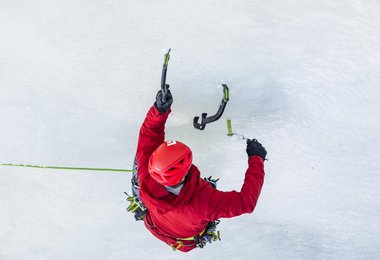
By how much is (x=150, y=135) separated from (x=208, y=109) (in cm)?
56

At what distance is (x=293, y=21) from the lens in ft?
8.90

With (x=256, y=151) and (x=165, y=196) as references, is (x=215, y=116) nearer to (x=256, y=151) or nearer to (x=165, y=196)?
(x=256, y=151)

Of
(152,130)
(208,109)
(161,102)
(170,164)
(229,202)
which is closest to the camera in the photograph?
(170,164)

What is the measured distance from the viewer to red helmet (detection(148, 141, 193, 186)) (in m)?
2.02

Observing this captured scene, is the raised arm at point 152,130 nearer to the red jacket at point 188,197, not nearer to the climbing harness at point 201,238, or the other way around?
the red jacket at point 188,197

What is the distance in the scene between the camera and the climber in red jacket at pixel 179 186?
6.77 feet

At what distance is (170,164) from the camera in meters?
2.03

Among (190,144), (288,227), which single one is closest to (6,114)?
(190,144)

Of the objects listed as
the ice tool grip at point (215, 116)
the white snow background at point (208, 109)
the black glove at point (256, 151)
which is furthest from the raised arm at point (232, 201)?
the white snow background at point (208, 109)

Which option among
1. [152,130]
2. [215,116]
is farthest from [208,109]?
[152,130]

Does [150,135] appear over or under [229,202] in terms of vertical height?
over

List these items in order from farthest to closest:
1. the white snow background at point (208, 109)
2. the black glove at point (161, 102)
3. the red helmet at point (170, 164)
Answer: the white snow background at point (208, 109) → the black glove at point (161, 102) → the red helmet at point (170, 164)

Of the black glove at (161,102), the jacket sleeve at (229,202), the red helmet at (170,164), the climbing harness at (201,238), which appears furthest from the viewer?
the climbing harness at (201,238)

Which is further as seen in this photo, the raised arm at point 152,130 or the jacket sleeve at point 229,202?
the raised arm at point 152,130
